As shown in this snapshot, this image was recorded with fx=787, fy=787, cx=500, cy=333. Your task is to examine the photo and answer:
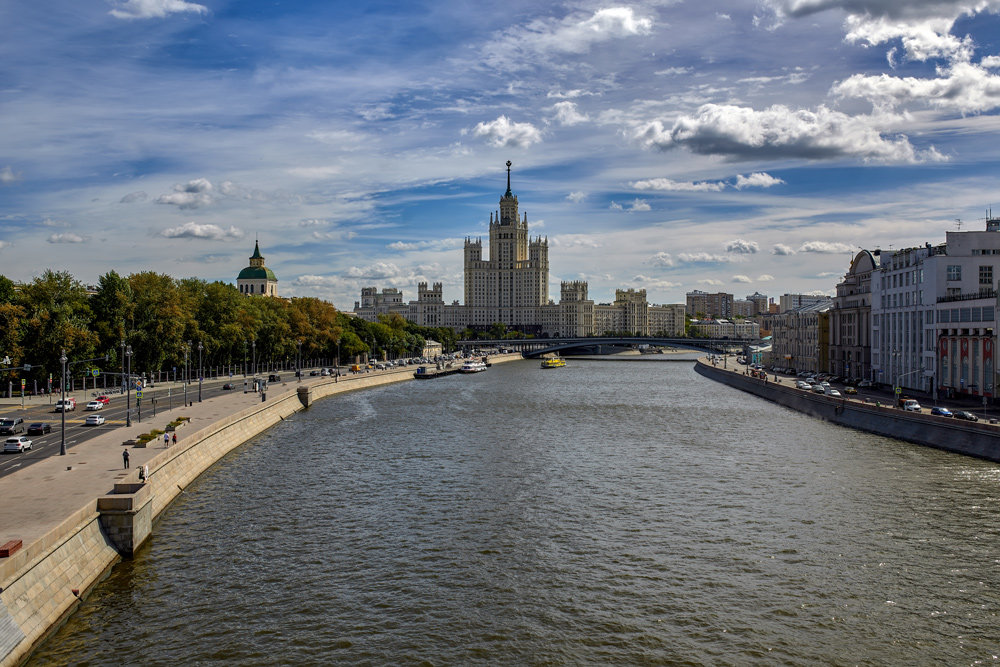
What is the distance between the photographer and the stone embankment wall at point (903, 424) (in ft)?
133

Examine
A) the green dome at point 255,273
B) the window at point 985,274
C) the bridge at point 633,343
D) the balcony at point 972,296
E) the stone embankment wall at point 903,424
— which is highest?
the green dome at point 255,273

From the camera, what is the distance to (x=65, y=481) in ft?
91.5

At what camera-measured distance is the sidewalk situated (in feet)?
72.7

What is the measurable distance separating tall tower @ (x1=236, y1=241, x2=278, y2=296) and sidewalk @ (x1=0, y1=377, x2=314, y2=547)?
454ft

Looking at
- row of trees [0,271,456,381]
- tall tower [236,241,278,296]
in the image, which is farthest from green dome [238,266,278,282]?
row of trees [0,271,456,381]

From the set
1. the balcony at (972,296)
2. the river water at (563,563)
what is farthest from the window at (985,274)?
the river water at (563,563)

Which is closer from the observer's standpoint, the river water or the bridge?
the river water

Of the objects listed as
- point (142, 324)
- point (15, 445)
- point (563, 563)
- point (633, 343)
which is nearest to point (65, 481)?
point (15, 445)

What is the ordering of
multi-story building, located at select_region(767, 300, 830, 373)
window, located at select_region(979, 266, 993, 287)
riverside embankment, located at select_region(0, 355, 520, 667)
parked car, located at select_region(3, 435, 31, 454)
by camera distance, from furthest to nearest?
multi-story building, located at select_region(767, 300, 830, 373)
window, located at select_region(979, 266, 993, 287)
parked car, located at select_region(3, 435, 31, 454)
riverside embankment, located at select_region(0, 355, 520, 667)

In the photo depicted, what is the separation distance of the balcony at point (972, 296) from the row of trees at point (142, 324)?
58537mm

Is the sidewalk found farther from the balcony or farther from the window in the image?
the window

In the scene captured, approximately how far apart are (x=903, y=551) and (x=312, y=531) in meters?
19.7

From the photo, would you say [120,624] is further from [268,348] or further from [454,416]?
[268,348]

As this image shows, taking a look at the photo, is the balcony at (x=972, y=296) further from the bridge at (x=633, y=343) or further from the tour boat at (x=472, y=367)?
the bridge at (x=633, y=343)
